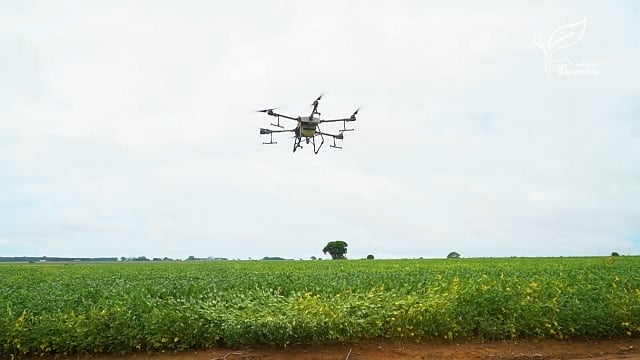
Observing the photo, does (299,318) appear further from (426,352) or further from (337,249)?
(337,249)

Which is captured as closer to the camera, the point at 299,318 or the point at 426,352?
the point at 299,318

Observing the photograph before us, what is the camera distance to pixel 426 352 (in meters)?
10.5

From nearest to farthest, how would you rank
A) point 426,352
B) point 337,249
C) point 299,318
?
point 299,318, point 426,352, point 337,249

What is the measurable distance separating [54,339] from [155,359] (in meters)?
2.05

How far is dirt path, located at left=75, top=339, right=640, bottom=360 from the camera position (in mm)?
10109

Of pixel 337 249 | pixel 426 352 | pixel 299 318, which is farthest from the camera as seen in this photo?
pixel 337 249

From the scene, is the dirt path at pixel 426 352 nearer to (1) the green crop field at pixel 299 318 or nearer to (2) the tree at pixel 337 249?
(1) the green crop field at pixel 299 318

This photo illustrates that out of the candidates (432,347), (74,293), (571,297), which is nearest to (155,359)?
(74,293)

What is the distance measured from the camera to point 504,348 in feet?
35.3

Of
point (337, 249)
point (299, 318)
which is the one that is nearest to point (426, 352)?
point (299, 318)

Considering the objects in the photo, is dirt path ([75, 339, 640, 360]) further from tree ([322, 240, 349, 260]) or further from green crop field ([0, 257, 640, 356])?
tree ([322, 240, 349, 260])

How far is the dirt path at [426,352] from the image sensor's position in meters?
10.1

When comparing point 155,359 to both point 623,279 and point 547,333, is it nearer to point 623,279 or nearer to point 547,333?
point 547,333

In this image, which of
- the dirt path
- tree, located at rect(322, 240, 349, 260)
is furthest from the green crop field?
tree, located at rect(322, 240, 349, 260)
